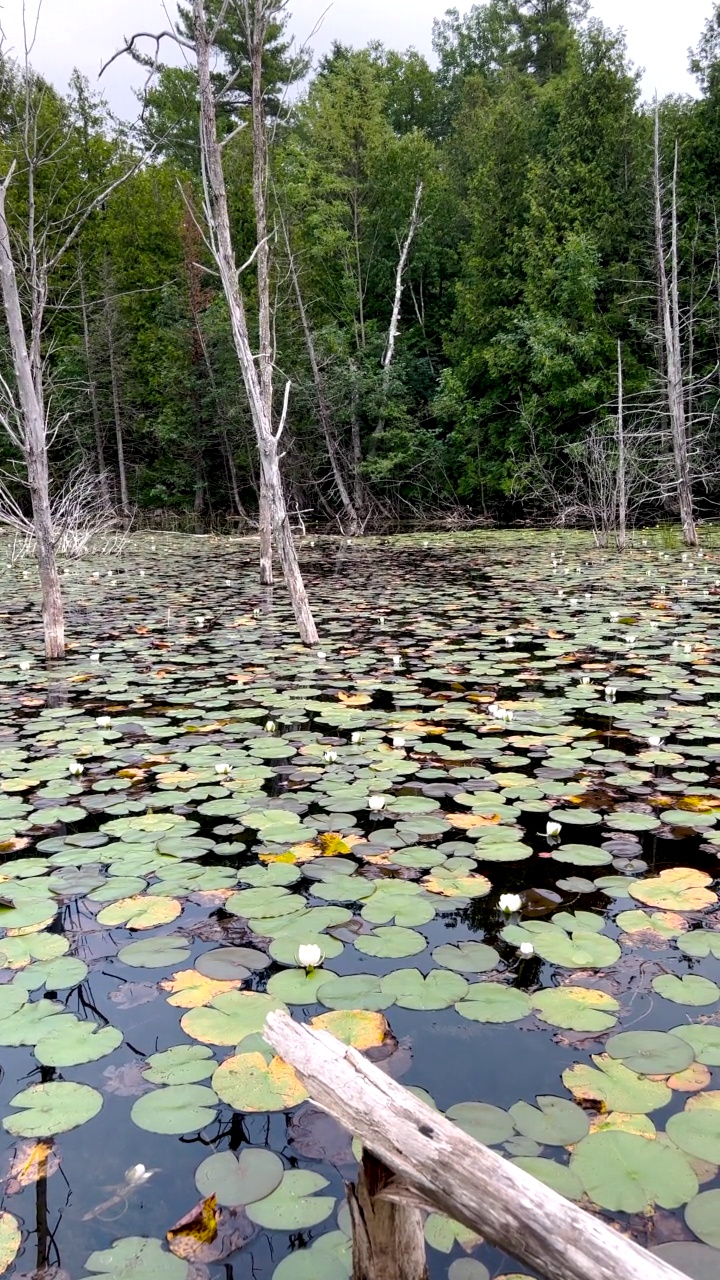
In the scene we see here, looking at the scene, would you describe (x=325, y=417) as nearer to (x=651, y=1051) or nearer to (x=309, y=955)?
(x=309, y=955)

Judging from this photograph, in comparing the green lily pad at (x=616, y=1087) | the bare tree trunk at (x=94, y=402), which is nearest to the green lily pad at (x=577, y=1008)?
the green lily pad at (x=616, y=1087)

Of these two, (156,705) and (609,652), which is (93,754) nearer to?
(156,705)

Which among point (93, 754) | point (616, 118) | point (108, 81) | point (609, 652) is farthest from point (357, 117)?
point (93, 754)

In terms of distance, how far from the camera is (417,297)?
23.8 meters

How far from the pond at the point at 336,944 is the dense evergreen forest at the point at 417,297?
11.2m

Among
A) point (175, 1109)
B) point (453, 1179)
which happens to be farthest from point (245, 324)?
point (453, 1179)

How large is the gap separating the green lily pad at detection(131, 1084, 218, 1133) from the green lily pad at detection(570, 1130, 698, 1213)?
2.35 ft

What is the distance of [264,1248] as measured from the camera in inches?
51.8

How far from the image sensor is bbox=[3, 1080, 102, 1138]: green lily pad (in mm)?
1551

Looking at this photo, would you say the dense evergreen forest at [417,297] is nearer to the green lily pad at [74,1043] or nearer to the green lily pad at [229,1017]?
the green lily pad at [229,1017]

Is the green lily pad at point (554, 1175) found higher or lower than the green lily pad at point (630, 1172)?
higher

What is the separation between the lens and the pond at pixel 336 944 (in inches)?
54.7

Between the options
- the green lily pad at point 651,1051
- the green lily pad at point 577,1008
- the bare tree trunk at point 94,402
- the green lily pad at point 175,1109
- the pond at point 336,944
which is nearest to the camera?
the pond at point 336,944

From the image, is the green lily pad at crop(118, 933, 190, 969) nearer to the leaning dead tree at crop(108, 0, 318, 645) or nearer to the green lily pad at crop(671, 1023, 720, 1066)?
the green lily pad at crop(671, 1023, 720, 1066)
